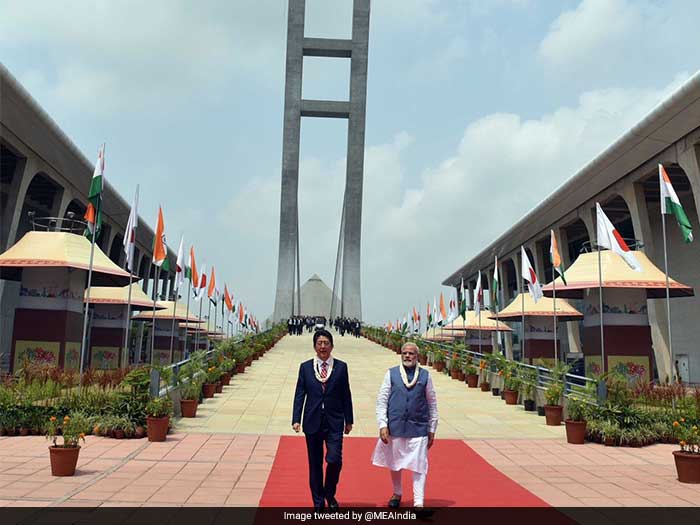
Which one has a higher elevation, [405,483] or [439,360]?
[439,360]

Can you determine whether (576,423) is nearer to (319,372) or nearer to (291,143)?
(319,372)

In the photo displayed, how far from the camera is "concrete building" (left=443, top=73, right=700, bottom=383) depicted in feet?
78.2

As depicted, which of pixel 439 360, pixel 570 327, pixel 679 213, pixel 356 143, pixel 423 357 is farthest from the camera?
pixel 356 143

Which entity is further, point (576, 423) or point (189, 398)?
point (189, 398)

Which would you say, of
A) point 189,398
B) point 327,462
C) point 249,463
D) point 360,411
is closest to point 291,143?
point 360,411

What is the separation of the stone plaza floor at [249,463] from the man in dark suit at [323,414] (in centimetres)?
113

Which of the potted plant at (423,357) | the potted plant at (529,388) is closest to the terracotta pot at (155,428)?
the potted plant at (529,388)

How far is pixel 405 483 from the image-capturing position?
7711 millimetres

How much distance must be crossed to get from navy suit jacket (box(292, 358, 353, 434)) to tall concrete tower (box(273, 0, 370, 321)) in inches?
2479

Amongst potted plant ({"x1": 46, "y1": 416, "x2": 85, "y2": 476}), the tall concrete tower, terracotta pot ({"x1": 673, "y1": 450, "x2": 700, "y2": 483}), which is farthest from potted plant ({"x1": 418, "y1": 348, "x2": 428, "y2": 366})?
the tall concrete tower

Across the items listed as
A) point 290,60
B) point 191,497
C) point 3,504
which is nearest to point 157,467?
point 191,497

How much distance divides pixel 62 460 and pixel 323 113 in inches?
2661

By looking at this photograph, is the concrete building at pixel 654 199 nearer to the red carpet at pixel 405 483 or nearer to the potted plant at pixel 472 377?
the potted plant at pixel 472 377

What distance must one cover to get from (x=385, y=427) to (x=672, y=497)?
3.60m
